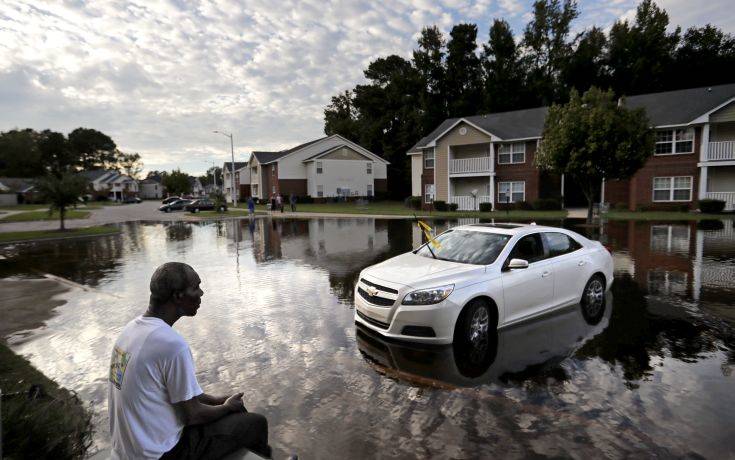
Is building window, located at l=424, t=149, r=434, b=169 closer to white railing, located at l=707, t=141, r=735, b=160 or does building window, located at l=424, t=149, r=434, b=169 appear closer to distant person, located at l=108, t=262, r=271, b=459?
white railing, located at l=707, t=141, r=735, b=160

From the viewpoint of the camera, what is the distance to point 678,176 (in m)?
31.2

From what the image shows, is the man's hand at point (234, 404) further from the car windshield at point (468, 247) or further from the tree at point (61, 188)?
the tree at point (61, 188)

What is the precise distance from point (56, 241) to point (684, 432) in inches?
971

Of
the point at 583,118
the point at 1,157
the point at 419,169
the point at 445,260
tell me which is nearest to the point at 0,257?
the point at 445,260

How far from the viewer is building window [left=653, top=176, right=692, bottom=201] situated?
1220 inches

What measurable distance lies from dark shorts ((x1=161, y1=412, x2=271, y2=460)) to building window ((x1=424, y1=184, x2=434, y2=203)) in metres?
39.4

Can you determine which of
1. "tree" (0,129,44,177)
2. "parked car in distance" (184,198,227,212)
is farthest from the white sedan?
"tree" (0,129,44,177)

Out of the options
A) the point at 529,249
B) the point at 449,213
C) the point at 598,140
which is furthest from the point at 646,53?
the point at 529,249

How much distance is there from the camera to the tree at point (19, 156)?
9731 cm

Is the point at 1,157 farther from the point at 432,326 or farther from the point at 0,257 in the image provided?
the point at 432,326

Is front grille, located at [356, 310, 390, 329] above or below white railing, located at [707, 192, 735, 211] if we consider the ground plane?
below

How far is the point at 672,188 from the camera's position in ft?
103

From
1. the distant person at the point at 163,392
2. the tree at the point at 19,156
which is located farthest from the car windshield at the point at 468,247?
the tree at the point at 19,156

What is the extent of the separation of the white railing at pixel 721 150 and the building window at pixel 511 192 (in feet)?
39.5
